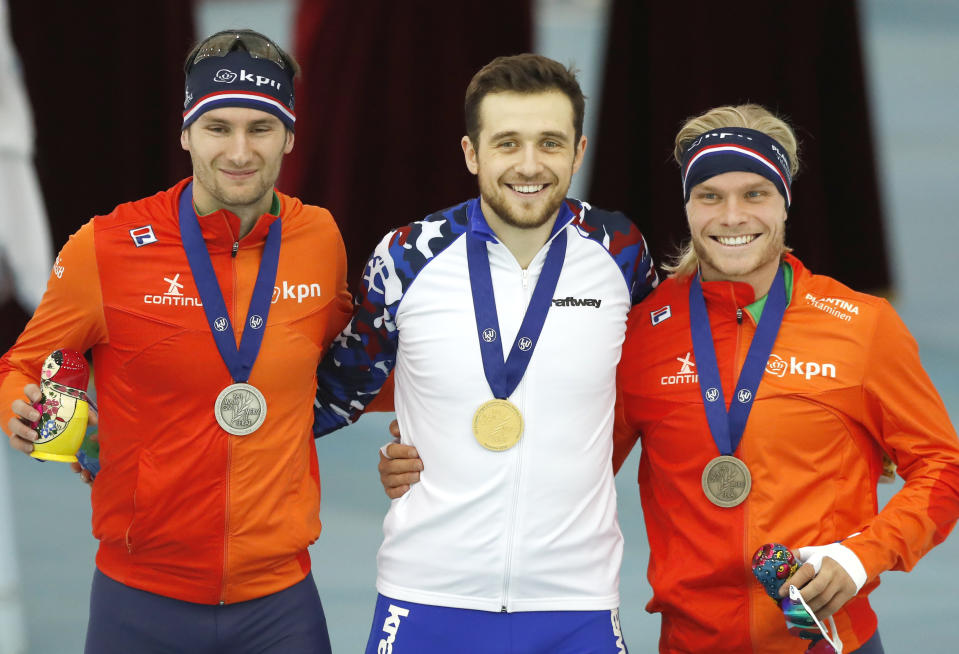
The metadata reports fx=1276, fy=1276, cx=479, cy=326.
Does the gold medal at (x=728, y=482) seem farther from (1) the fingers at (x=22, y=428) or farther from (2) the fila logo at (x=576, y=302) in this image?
(1) the fingers at (x=22, y=428)

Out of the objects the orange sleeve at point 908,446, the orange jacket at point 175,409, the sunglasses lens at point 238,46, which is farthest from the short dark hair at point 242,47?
the orange sleeve at point 908,446

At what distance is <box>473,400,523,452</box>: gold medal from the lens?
2.80 m

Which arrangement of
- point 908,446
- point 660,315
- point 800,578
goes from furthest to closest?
point 660,315, point 908,446, point 800,578

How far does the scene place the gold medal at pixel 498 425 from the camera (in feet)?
9.20

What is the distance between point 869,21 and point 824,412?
12937mm

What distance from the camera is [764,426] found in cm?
291

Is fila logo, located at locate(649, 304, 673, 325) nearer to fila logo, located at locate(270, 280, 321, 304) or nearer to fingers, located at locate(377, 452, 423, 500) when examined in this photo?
fingers, located at locate(377, 452, 423, 500)

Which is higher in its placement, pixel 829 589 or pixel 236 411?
pixel 236 411

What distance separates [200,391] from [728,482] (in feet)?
3.99

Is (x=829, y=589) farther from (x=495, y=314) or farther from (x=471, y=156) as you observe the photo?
(x=471, y=156)

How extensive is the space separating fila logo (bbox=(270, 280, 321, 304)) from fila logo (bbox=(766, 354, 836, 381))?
1097 mm

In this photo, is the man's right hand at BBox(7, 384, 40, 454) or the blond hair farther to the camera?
the blond hair

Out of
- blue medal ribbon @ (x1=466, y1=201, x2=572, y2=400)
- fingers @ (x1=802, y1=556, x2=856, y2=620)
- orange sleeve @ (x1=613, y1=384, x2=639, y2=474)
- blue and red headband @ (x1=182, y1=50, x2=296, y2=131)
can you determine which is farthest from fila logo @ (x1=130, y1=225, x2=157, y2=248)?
fingers @ (x1=802, y1=556, x2=856, y2=620)

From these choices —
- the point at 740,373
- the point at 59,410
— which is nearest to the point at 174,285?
the point at 59,410
